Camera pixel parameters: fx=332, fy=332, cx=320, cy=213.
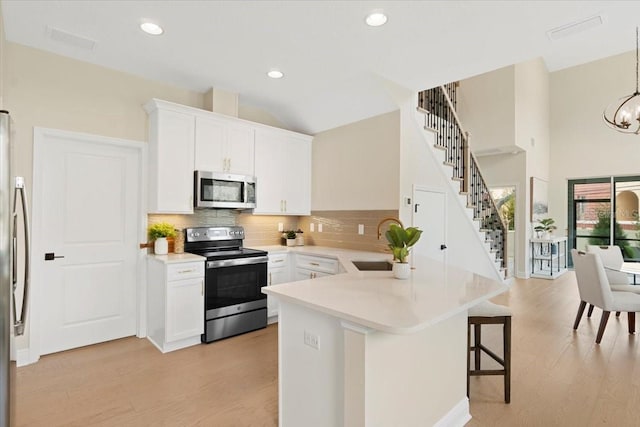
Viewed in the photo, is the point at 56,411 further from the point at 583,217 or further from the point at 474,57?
the point at 583,217

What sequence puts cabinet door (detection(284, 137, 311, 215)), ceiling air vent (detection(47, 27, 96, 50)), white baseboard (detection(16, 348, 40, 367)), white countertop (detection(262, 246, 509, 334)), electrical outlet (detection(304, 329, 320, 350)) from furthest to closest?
cabinet door (detection(284, 137, 311, 215))
white baseboard (detection(16, 348, 40, 367))
ceiling air vent (detection(47, 27, 96, 50))
electrical outlet (detection(304, 329, 320, 350))
white countertop (detection(262, 246, 509, 334))

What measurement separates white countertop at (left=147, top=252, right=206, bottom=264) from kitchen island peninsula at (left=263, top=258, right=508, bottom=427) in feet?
5.52

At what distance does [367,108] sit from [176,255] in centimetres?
279

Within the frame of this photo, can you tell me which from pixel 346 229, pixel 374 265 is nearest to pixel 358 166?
pixel 346 229

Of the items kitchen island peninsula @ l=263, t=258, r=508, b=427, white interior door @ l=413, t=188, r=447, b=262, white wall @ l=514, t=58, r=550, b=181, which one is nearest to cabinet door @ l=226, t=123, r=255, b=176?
white interior door @ l=413, t=188, r=447, b=262

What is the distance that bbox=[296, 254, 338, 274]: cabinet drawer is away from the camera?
377 centimetres

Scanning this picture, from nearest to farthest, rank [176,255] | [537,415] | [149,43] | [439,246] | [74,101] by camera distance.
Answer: [537,415] → [149,43] → [74,101] → [176,255] → [439,246]

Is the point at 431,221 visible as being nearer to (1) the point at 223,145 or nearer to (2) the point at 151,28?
(1) the point at 223,145

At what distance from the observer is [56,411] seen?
91.4 inches

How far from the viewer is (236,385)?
8.70 ft

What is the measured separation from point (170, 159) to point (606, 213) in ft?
31.2

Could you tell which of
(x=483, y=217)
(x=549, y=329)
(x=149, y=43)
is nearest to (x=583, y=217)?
(x=483, y=217)

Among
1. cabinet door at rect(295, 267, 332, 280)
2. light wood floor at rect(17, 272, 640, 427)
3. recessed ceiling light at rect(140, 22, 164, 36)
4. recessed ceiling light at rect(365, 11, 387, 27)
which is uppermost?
recessed ceiling light at rect(140, 22, 164, 36)

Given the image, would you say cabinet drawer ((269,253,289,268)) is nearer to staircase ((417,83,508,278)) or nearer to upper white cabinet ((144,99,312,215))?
upper white cabinet ((144,99,312,215))
